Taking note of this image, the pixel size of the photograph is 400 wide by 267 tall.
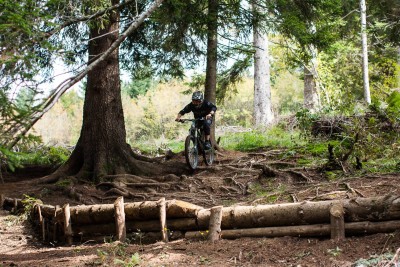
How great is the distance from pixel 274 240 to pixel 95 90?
630 cm

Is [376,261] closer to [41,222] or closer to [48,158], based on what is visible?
[41,222]

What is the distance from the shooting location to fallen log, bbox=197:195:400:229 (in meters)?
5.54

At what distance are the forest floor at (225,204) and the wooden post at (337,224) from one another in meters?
0.10

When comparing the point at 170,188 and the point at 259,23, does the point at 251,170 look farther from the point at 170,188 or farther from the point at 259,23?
the point at 259,23

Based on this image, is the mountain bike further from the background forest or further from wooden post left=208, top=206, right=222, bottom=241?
wooden post left=208, top=206, right=222, bottom=241

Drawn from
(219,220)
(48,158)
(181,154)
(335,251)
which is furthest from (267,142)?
(335,251)

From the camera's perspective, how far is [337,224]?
5.69 meters

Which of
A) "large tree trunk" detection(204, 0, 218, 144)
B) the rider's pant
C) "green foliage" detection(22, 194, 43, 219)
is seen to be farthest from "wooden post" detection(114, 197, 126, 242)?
"large tree trunk" detection(204, 0, 218, 144)

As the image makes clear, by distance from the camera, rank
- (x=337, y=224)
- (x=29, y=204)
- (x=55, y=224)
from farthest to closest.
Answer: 1. (x=29, y=204)
2. (x=55, y=224)
3. (x=337, y=224)

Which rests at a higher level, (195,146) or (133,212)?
(195,146)

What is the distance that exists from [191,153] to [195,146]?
0.88 ft

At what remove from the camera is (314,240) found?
5.88 meters

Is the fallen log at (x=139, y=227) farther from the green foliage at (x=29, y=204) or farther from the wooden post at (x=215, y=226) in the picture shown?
the green foliage at (x=29, y=204)

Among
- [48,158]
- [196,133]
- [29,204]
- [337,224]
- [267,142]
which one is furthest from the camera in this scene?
[267,142]
